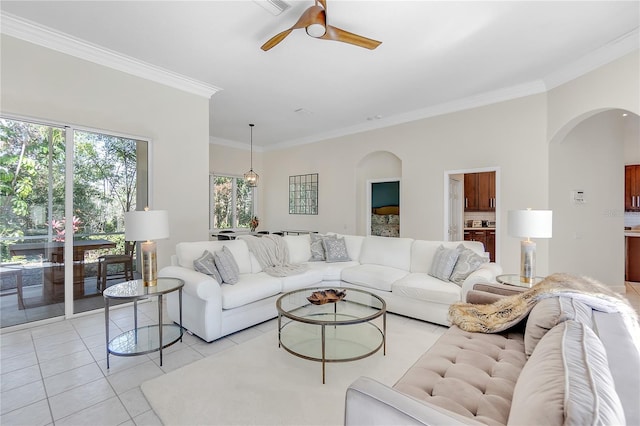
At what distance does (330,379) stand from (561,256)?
4178 mm

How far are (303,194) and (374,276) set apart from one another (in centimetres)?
423

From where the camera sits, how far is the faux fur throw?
1.57 metres

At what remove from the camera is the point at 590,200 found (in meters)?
4.55

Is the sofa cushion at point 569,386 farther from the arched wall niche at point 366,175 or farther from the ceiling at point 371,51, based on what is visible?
the arched wall niche at point 366,175

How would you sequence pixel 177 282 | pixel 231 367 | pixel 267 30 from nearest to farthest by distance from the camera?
pixel 231 367, pixel 177 282, pixel 267 30

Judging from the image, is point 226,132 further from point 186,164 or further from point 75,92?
point 75,92

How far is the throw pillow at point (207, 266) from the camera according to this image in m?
3.09

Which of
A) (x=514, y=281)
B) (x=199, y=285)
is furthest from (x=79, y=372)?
(x=514, y=281)

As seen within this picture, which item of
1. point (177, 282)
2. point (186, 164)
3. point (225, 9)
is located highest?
point (225, 9)

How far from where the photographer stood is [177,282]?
2842 millimetres

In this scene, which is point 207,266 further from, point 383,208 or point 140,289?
point 383,208

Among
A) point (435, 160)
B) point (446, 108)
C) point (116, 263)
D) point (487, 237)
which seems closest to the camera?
point (116, 263)

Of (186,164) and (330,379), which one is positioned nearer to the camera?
(330,379)

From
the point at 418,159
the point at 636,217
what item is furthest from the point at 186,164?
the point at 636,217
